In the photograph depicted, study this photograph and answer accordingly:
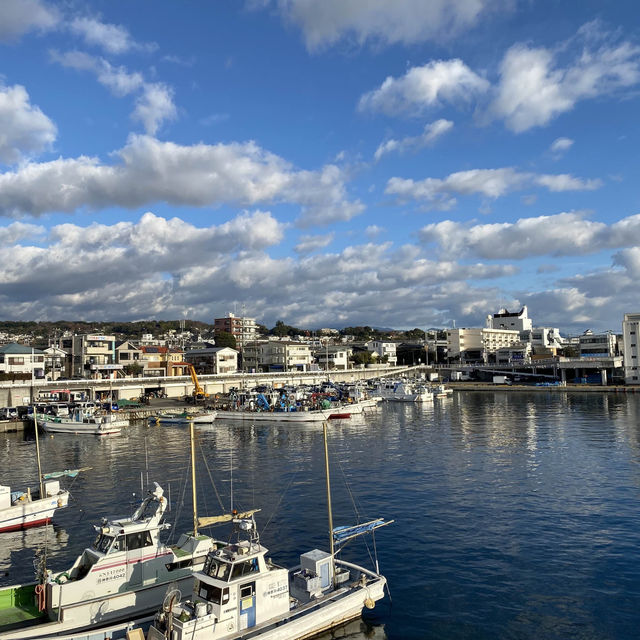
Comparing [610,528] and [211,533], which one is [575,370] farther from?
[211,533]

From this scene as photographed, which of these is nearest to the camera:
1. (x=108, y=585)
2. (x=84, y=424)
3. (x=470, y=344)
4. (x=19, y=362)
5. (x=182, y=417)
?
(x=108, y=585)

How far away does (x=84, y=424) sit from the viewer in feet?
209

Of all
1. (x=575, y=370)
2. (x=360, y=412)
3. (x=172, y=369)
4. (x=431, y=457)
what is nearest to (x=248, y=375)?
(x=172, y=369)

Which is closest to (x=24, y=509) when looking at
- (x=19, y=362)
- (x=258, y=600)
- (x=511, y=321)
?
(x=258, y=600)

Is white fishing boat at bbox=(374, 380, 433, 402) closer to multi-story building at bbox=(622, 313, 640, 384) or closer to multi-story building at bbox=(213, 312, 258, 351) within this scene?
multi-story building at bbox=(622, 313, 640, 384)

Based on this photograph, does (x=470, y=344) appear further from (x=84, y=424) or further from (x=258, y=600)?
(x=258, y=600)

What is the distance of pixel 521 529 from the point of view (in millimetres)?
24891

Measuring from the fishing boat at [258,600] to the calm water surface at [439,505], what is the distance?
1121mm

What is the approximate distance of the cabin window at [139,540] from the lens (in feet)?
57.2

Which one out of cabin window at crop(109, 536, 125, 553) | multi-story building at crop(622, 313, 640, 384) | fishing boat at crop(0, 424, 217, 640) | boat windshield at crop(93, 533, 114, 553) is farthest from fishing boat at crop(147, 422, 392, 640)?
multi-story building at crop(622, 313, 640, 384)

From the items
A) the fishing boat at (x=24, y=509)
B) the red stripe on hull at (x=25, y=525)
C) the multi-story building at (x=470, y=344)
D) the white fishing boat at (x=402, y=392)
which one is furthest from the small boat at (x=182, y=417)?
the multi-story building at (x=470, y=344)

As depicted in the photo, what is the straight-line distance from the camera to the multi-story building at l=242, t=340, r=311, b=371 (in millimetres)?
130500

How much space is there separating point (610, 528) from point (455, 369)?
4663 inches

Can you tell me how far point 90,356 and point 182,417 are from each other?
129 ft
